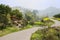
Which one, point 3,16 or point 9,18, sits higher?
point 3,16

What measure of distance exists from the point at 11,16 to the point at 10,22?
1384 mm

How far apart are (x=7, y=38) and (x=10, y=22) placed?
636 centimetres

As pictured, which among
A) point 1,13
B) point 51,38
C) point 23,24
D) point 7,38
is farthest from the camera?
point 23,24

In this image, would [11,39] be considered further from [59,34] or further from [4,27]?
[4,27]

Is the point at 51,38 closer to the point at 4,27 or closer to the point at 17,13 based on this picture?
the point at 4,27

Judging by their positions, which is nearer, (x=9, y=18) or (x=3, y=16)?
(x=3, y=16)

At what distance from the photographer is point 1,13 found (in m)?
20.7

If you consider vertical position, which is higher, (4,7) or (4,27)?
(4,7)

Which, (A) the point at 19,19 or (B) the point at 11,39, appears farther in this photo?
(A) the point at 19,19

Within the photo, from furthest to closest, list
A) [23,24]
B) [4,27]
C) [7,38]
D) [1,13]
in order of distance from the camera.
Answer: [23,24] < [1,13] < [4,27] < [7,38]

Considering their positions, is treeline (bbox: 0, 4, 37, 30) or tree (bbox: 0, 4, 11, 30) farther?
treeline (bbox: 0, 4, 37, 30)

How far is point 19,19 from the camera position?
74.4ft

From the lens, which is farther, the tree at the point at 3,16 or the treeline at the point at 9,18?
the treeline at the point at 9,18

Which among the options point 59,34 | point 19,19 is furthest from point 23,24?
point 59,34
